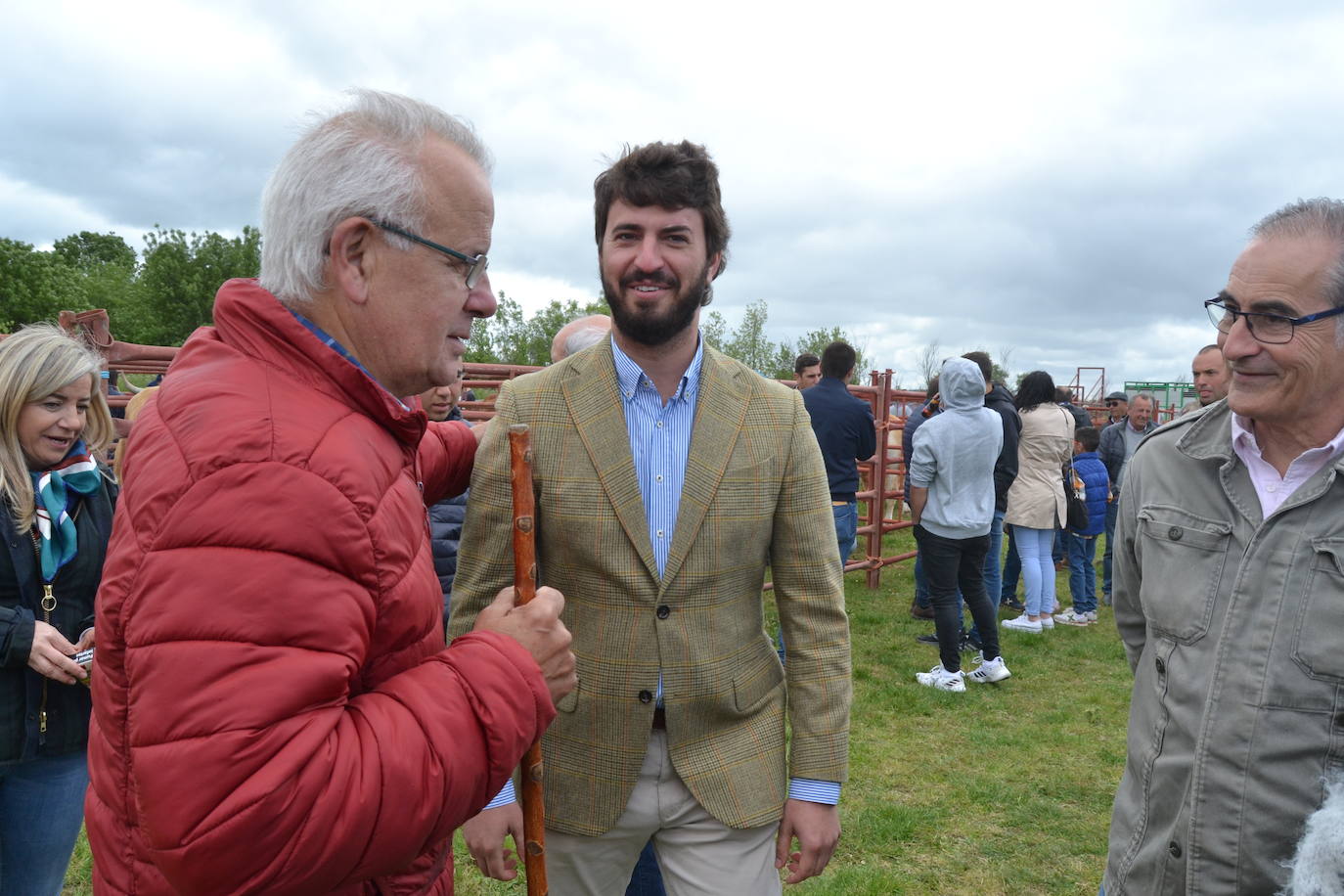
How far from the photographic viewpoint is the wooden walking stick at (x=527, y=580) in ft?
5.32

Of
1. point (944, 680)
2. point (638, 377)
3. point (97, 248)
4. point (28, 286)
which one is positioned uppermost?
point (97, 248)

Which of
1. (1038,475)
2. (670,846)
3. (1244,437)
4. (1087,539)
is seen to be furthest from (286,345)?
(1087,539)

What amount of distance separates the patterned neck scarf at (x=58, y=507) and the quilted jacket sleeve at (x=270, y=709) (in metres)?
1.70

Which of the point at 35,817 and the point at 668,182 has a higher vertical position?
the point at 668,182

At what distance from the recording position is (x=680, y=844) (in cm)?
217

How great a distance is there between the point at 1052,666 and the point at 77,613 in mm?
6853

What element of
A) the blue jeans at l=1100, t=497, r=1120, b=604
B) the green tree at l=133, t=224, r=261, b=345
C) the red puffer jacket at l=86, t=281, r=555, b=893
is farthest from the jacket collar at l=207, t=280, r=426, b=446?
the green tree at l=133, t=224, r=261, b=345

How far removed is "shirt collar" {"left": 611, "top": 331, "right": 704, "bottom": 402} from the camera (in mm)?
2273

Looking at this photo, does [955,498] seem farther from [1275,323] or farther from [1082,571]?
[1275,323]

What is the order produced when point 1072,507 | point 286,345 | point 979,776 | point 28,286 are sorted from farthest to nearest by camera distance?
point 28,286 → point 1072,507 → point 979,776 → point 286,345

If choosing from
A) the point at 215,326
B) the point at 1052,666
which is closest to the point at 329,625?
the point at 215,326

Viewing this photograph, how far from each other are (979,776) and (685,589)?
12.6ft

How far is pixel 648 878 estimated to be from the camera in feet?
8.00

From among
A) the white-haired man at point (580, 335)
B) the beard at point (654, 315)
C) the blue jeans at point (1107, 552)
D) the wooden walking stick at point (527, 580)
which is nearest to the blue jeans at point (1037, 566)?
the blue jeans at point (1107, 552)
